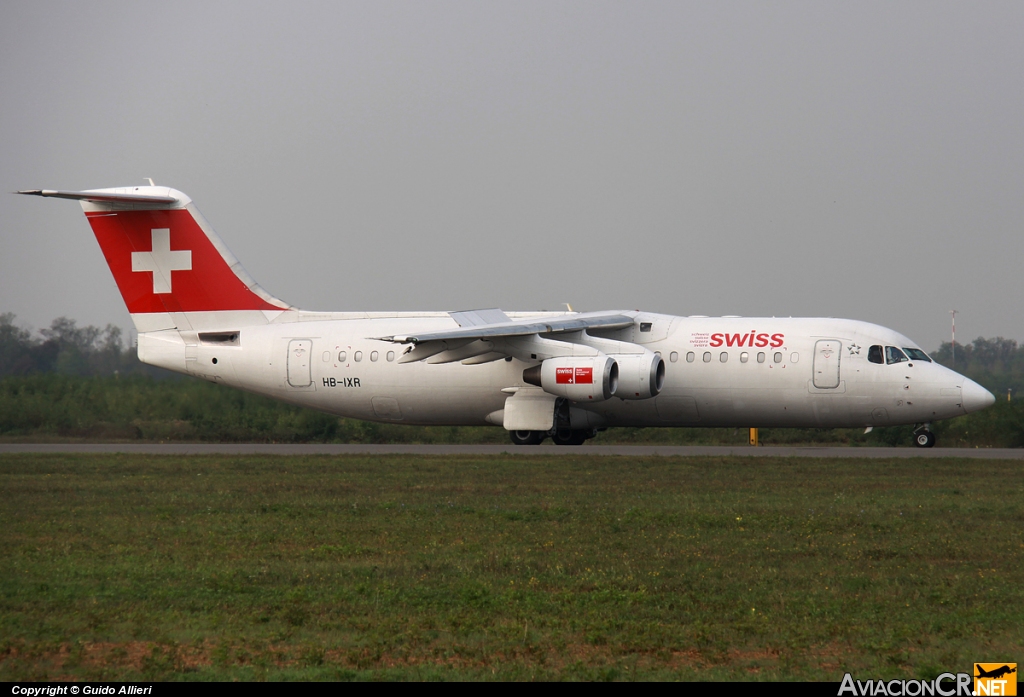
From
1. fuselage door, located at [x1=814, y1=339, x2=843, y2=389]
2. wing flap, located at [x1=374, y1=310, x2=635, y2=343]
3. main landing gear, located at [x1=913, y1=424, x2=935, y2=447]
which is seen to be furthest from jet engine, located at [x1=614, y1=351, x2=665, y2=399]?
main landing gear, located at [x1=913, y1=424, x2=935, y2=447]

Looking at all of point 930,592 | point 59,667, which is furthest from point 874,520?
point 59,667

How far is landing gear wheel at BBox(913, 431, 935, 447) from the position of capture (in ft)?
82.9

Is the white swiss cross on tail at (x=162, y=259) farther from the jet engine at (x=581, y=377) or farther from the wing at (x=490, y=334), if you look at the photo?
the jet engine at (x=581, y=377)

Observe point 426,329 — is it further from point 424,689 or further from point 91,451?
point 424,689

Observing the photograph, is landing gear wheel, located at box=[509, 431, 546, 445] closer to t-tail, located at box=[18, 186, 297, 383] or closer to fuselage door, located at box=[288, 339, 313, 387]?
fuselage door, located at box=[288, 339, 313, 387]

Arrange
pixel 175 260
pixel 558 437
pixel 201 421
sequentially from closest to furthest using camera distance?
1. pixel 558 437
2. pixel 175 260
3. pixel 201 421

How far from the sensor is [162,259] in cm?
2789

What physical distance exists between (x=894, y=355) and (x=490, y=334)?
875cm

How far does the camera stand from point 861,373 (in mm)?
24000

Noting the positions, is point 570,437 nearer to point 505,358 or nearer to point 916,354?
point 505,358

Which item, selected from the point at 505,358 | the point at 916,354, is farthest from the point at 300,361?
the point at 916,354

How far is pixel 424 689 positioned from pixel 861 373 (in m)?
19.6

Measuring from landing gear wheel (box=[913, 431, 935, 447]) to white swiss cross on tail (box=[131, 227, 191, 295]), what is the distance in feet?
58.8

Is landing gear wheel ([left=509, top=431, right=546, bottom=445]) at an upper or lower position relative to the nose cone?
lower
